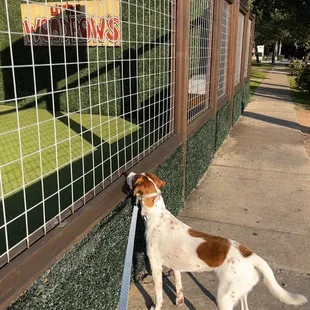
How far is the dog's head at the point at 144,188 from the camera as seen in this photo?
2666 millimetres

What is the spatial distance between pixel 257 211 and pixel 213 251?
→ 7.71ft

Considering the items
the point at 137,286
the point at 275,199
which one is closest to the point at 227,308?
the point at 137,286

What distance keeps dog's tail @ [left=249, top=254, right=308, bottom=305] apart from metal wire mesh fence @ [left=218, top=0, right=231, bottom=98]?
5.12m

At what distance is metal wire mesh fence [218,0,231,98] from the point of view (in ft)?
22.4

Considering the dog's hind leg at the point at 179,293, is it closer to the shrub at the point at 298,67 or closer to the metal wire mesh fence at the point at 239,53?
the metal wire mesh fence at the point at 239,53

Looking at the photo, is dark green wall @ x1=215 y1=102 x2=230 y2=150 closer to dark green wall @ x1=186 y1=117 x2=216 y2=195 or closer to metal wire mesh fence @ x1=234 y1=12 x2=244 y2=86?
dark green wall @ x1=186 y1=117 x2=216 y2=195

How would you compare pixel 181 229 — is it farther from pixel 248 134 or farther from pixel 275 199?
pixel 248 134

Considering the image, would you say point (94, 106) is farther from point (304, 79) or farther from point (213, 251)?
point (304, 79)

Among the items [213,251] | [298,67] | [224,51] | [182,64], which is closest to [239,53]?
[224,51]

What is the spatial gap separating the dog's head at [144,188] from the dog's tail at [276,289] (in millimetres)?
781

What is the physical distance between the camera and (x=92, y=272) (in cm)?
244

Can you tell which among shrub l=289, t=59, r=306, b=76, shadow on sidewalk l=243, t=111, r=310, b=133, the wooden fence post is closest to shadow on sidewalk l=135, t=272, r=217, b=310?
the wooden fence post

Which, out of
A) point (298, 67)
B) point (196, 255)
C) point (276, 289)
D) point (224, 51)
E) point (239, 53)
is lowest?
point (298, 67)

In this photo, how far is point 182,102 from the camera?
4.24m
